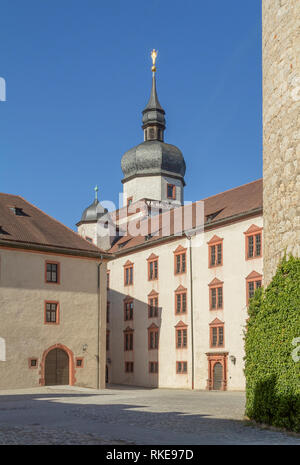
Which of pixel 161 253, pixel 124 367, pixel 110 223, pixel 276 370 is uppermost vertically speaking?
pixel 110 223

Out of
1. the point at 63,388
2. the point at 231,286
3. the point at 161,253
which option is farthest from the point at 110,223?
the point at 63,388

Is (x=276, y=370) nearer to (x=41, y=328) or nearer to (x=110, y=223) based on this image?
(x=41, y=328)

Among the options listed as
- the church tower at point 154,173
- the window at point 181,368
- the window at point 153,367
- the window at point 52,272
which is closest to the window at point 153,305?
the window at point 153,367

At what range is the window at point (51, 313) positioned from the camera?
98.7 ft

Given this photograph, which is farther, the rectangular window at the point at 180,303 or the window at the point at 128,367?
the window at the point at 128,367

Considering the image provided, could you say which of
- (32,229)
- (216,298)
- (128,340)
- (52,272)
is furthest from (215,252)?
(128,340)

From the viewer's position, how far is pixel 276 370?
10.8 metres

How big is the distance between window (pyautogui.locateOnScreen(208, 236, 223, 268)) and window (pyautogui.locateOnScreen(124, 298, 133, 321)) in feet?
29.7

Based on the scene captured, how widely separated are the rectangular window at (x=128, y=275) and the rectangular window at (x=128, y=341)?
3.51m

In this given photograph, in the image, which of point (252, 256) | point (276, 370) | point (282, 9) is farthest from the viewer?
point (252, 256)

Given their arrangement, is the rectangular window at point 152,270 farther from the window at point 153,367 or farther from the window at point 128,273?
the window at point 153,367

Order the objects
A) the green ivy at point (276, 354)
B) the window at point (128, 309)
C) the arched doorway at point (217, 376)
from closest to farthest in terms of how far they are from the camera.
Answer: the green ivy at point (276, 354) → the arched doorway at point (217, 376) → the window at point (128, 309)

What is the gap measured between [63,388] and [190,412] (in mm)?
13702

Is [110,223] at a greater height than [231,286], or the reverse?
[110,223]
